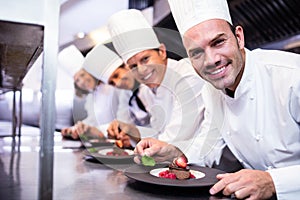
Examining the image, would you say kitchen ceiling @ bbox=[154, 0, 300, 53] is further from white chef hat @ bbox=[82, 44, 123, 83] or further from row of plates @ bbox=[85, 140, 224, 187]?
row of plates @ bbox=[85, 140, 224, 187]

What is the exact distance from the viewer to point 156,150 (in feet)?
3.49

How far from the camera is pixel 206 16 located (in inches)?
40.3

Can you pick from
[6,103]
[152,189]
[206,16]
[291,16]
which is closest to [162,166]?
[152,189]

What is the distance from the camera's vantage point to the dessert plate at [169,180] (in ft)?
2.30

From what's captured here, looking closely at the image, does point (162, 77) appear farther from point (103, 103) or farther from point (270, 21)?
point (103, 103)

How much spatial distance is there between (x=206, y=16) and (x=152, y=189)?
61 cm

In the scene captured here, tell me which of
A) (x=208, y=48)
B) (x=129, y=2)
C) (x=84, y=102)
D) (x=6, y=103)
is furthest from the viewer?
(x=6, y=103)

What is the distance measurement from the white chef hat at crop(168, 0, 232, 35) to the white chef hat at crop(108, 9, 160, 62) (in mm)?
494

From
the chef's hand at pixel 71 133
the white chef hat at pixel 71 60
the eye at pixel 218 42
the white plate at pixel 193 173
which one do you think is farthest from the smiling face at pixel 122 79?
the white plate at pixel 193 173

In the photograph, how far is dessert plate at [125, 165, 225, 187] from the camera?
2.30 ft

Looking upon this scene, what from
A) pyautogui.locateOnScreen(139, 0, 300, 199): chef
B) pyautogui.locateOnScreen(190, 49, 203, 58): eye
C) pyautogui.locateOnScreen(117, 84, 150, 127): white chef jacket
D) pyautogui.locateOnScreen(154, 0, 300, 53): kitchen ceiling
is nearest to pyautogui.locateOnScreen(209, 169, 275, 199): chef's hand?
pyautogui.locateOnScreen(139, 0, 300, 199): chef

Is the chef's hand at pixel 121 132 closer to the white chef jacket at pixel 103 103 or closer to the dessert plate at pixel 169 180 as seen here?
the dessert plate at pixel 169 180

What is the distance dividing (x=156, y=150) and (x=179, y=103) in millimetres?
558

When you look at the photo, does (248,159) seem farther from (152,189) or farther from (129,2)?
(129,2)
